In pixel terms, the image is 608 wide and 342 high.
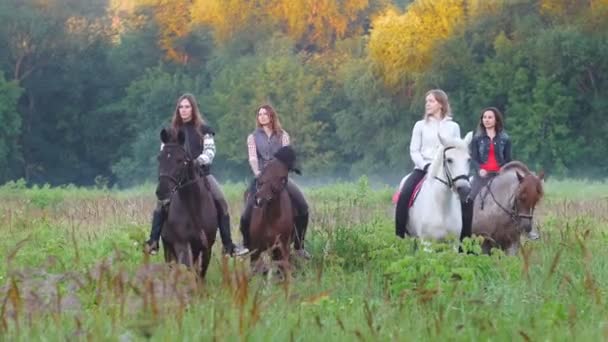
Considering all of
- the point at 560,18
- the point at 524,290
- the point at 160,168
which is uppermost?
the point at 560,18

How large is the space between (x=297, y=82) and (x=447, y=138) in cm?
4865

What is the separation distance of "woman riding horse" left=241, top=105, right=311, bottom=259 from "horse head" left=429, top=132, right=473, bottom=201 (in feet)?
4.81

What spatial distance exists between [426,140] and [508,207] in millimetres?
1664

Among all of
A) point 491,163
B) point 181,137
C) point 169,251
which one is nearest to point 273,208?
point 169,251

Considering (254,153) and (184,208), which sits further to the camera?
(254,153)

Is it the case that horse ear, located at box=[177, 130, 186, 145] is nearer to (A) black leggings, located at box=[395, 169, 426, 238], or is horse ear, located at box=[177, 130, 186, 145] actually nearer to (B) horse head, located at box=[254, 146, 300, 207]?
(B) horse head, located at box=[254, 146, 300, 207]

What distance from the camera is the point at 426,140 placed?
527 inches

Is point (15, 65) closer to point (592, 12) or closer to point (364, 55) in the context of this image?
point (364, 55)

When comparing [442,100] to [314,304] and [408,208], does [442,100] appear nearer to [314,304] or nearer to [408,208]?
[408,208]

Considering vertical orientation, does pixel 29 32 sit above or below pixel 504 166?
above

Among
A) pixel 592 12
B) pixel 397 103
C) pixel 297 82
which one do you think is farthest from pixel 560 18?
pixel 297 82

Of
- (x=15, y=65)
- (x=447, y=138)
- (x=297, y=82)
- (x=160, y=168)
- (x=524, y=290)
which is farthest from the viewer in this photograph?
(x=15, y=65)

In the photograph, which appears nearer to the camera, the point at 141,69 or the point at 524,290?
the point at 524,290

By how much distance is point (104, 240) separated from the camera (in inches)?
533
